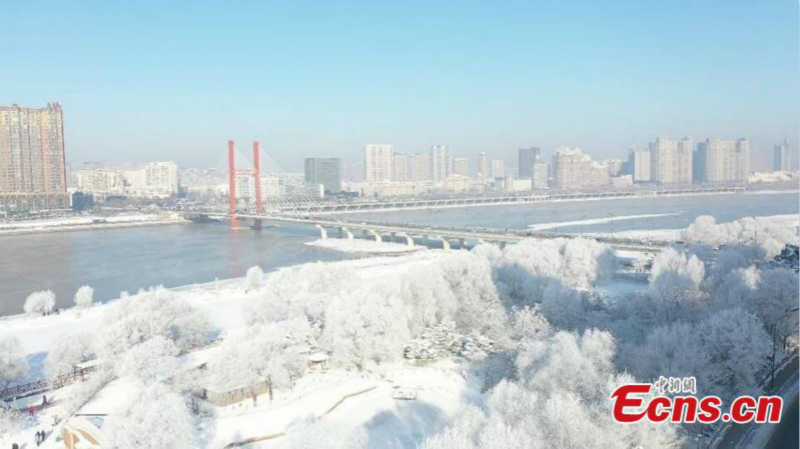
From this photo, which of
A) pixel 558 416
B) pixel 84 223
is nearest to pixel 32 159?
pixel 84 223

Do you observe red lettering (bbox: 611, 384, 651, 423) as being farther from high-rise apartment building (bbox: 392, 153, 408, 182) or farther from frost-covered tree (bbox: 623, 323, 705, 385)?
high-rise apartment building (bbox: 392, 153, 408, 182)

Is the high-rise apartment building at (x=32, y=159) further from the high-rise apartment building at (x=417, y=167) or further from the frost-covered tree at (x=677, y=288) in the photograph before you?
the high-rise apartment building at (x=417, y=167)

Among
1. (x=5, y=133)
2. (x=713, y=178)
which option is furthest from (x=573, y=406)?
(x=713, y=178)

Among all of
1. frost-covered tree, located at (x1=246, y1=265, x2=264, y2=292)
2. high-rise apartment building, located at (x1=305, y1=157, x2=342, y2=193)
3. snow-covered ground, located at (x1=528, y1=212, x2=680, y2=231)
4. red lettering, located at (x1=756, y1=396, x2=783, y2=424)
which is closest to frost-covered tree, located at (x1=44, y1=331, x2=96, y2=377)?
frost-covered tree, located at (x1=246, y1=265, x2=264, y2=292)

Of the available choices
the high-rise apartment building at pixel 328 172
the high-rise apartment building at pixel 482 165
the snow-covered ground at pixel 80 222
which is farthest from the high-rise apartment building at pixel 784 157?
A: the snow-covered ground at pixel 80 222

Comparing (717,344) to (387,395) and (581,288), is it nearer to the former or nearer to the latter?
(387,395)

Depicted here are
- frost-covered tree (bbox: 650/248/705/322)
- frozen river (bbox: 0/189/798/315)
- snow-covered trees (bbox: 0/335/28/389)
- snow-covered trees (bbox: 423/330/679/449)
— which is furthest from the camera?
frozen river (bbox: 0/189/798/315)

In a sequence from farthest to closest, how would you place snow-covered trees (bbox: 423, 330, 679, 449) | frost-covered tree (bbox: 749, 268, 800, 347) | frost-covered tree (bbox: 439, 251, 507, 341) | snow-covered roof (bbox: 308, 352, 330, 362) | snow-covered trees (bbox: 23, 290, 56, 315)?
snow-covered trees (bbox: 23, 290, 56, 315) < frost-covered tree (bbox: 439, 251, 507, 341) < frost-covered tree (bbox: 749, 268, 800, 347) < snow-covered roof (bbox: 308, 352, 330, 362) < snow-covered trees (bbox: 423, 330, 679, 449)
